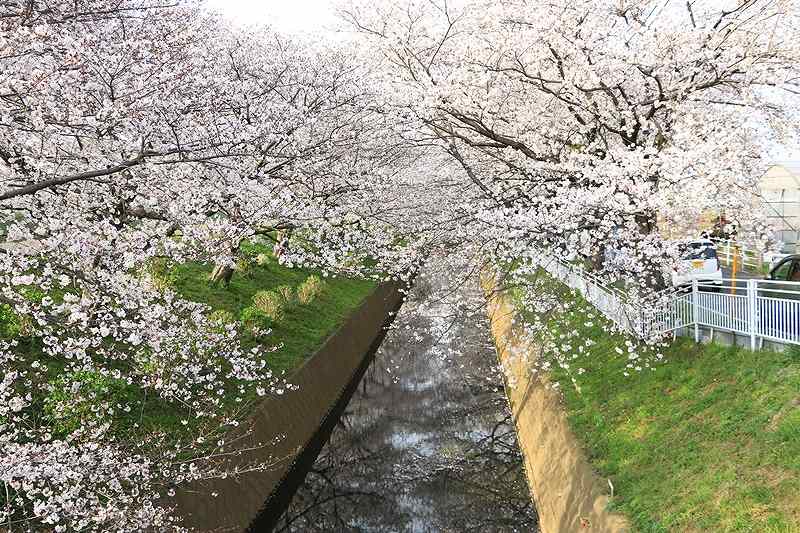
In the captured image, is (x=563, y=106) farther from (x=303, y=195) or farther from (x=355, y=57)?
(x=303, y=195)

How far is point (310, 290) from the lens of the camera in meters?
23.8

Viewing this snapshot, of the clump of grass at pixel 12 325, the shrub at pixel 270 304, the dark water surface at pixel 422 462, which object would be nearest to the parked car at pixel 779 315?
the dark water surface at pixel 422 462

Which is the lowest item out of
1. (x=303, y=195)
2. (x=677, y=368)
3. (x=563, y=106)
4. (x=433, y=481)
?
(x=433, y=481)

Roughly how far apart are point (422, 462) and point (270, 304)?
6.64 m

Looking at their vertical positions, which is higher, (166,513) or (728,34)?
(728,34)

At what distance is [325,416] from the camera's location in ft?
56.9

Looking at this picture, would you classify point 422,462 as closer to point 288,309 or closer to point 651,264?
point 651,264

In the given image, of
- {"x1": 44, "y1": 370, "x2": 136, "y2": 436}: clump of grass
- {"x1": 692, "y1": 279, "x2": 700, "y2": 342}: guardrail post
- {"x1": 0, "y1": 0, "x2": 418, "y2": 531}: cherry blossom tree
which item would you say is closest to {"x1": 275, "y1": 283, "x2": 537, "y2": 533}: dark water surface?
{"x1": 0, "y1": 0, "x2": 418, "y2": 531}: cherry blossom tree

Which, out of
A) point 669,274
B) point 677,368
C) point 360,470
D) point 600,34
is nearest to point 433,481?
point 360,470

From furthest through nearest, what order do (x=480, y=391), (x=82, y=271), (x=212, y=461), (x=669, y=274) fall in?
1. (x=480, y=391)
2. (x=669, y=274)
3. (x=212, y=461)
4. (x=82, y=271)

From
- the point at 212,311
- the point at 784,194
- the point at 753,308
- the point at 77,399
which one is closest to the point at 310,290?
the point at 212,311

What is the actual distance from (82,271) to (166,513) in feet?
A: 14.1

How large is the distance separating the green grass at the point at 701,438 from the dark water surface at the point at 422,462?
2610 millimetres

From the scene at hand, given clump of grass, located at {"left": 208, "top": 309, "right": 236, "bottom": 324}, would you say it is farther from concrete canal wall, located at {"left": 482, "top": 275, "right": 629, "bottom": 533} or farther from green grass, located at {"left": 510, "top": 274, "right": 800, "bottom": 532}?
green grass, located at {"left": 510, "top": 274, "right": 800, "bottom": 532}
